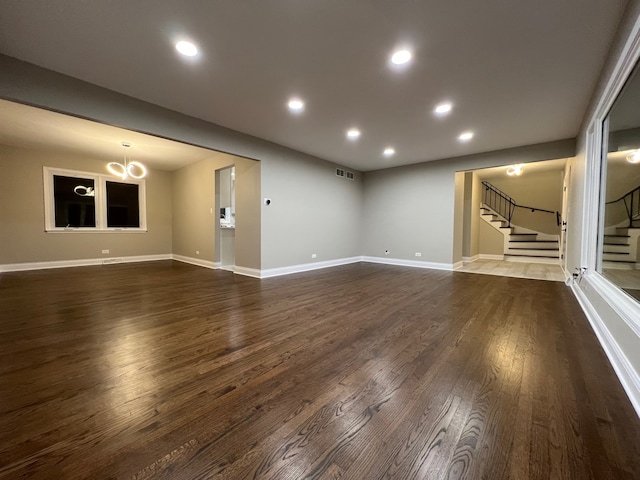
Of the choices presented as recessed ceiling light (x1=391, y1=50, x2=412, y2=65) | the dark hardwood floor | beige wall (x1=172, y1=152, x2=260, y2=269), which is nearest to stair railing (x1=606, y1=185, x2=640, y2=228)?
the dark hardwood floor

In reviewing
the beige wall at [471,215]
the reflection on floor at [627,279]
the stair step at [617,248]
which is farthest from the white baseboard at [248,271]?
the beige wall at [471,215]

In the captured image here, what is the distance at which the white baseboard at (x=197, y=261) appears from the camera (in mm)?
6504

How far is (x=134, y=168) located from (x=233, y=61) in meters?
6.10

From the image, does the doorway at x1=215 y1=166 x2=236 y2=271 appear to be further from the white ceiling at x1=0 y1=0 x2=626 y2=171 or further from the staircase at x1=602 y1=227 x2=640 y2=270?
the staircase at x1=602 y1=227 x2=640 y2=270

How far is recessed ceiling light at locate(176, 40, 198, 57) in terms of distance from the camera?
7.79ft

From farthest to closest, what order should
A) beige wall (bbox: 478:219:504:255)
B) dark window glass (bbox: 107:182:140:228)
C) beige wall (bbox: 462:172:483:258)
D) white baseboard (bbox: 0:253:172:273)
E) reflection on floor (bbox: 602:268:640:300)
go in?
1. beige wall (bbox: 478:219:504:255)
2. beige wall (bbox: 462:172:483:258)
3. dark window glass (bbox: 107:182:140:228)
4. white baseboard (bbox: 0:253:172:273)
5. reflection on floor (bbox: 602:268:640:300)

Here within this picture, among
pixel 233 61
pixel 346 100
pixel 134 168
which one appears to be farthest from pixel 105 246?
pixel 346 100

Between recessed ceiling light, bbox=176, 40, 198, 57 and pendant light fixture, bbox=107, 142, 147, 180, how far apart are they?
3823 millimetres

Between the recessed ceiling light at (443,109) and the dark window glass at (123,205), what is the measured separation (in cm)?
780

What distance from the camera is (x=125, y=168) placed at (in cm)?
582

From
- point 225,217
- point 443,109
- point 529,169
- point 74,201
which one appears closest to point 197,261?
point 225,217

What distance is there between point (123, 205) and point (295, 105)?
20.8ft

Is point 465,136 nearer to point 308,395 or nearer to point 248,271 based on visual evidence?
point 248,271

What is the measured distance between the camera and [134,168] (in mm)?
7086
